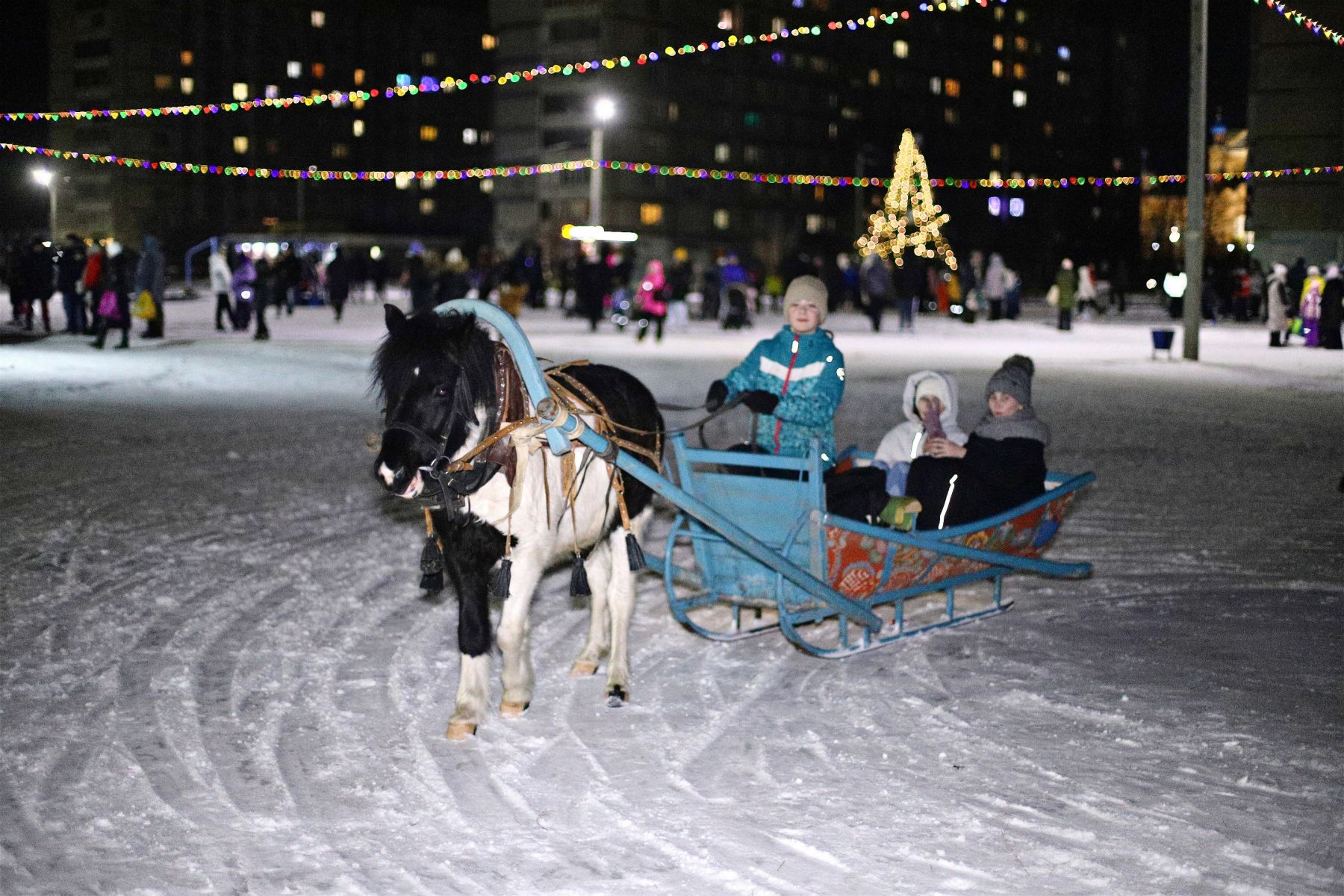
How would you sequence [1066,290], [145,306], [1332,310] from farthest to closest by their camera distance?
[1066,290] → [1332,310] → [145,306]

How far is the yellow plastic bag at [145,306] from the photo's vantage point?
2334 cm

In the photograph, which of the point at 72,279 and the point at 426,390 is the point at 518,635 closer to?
the point at 426,390

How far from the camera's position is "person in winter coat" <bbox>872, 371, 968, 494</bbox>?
688 centimetres

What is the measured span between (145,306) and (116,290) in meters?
1.76

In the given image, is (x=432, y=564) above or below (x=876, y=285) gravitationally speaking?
below

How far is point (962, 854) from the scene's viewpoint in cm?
390

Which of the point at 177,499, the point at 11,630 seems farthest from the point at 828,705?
the point at 177,499

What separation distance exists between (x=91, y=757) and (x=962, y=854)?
8.65ft

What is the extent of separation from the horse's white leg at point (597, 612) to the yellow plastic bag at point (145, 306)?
19.2m

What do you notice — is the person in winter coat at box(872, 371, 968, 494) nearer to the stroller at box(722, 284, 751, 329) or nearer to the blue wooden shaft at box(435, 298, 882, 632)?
the blue wooden shaft at box(435, 298, 882, 632)

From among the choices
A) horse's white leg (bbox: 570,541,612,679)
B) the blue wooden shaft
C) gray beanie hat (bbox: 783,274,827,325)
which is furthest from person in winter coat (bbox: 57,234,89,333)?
the blue wooden shaft

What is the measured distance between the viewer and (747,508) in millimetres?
5996

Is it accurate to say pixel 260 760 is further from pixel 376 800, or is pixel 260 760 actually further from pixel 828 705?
pixel 828 705

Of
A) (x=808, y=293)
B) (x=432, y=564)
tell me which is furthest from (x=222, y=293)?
(x=432, y=564)
